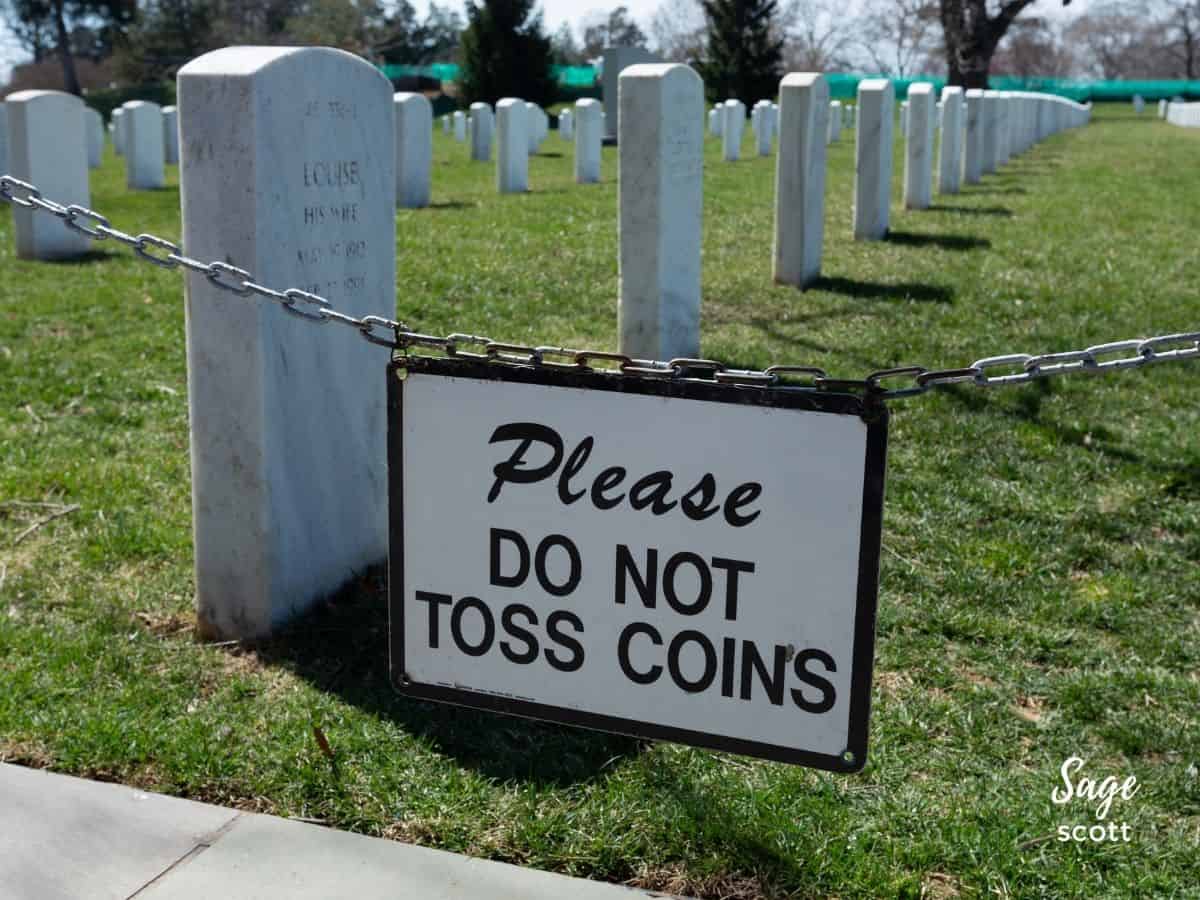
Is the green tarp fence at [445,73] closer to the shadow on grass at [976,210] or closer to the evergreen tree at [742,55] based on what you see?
the evergreen tree at [742,55]

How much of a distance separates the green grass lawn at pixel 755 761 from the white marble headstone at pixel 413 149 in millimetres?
6658

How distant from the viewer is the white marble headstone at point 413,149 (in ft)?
50.9

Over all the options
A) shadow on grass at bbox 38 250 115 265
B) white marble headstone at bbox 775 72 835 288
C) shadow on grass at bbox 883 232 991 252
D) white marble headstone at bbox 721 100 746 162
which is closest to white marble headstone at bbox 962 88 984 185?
white marble headstone at bbox 721 100 746 162

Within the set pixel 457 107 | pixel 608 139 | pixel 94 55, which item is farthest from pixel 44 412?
pixel 94 55

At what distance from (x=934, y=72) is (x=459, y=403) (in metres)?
100

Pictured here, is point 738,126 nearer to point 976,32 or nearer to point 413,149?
point 413,149

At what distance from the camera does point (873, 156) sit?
1261 centimetres

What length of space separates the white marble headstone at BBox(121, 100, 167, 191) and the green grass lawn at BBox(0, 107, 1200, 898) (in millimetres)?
10432

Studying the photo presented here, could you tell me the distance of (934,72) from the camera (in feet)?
316

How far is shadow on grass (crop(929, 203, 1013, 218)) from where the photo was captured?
620 inches

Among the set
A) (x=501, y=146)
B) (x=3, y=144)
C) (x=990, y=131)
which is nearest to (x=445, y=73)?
(x=990, y=131)

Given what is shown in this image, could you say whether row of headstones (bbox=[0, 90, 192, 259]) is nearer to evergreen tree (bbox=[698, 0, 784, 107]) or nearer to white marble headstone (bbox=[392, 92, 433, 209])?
white marble headstone (bbox=[392, 92, 433, 209])

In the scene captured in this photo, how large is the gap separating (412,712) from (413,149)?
1261 cm

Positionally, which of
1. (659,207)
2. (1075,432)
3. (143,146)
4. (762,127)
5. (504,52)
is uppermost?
(504,52)
